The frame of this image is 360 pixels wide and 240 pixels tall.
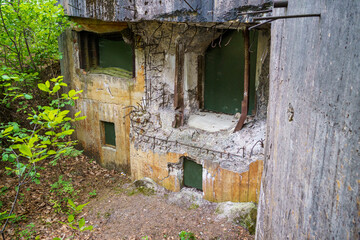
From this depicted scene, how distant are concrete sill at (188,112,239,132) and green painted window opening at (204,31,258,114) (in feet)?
0.55

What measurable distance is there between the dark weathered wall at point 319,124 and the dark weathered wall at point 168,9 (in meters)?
1.90

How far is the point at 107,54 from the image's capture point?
311 inches

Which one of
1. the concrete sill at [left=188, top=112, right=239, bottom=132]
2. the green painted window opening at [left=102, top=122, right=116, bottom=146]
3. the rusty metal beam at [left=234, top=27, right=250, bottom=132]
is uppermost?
the rusty metal beam at [left=234, top=27, right=250, bottom=132]

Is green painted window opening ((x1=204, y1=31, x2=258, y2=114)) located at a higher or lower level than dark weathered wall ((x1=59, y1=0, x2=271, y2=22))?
lower

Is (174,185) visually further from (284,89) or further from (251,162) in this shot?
(284,89)

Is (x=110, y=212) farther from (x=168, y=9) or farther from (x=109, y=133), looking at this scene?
(x=168, y=9)

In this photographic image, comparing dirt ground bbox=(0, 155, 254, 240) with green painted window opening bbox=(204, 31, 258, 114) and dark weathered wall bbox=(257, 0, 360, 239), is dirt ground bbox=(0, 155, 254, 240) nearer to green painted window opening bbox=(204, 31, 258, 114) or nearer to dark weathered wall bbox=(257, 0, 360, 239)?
green painted window opening bbox=(204, 31, 258, 114)

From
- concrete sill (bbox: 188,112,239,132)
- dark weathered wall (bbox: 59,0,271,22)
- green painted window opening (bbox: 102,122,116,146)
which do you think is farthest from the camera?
green painted window opening (bbox: 102,122,116,146)

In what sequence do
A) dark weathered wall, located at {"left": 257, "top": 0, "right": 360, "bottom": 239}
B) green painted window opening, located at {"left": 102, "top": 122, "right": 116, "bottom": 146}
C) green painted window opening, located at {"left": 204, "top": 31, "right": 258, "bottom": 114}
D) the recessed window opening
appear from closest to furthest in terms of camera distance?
dark weathered wall, located at {"left": 257, "top": 0, "right": 360, "bottom": 239}
green painted window opening, located at {"left": 204, "top": 31, "right": 258, "bottom": 114}
the recessed window opening
green painted window opening, located at {"left": 102, "top": 122, "right": 116, "bottom": 146}

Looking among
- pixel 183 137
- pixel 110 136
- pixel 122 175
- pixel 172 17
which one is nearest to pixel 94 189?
pixel 122 175

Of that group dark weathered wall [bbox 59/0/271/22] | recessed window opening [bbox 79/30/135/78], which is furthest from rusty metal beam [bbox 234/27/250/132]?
recessed window opening [bbox 79/30/135/78]

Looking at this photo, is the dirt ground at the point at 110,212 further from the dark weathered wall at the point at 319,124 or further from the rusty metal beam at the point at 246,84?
the dark weathered wall at the point at 319,124

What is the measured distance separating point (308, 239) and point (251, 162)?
375 cm

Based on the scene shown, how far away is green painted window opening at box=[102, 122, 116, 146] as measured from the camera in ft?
26.3
